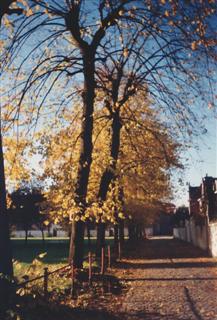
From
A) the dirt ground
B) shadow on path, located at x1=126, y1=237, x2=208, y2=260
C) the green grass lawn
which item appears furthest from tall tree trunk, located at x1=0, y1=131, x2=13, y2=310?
shadow on path, located at x1=126, y1=237, x2=208, y2=260

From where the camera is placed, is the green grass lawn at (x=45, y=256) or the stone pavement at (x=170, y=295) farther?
the green grass lawn at (x=45, y=256)

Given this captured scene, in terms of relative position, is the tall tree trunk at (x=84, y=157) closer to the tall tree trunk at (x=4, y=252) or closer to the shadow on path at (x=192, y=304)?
the shadow on path at (x=192, y=304)

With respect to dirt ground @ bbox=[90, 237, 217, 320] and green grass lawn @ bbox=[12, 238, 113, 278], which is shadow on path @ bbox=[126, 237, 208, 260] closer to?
green grass lawn @ bbox=[12, 238, 113, 278]

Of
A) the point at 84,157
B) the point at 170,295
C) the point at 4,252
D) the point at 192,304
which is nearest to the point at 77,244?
the point at 84,157

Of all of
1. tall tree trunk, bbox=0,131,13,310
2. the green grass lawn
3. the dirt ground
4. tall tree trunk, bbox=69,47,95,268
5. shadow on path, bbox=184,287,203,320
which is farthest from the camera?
the green grass lawn

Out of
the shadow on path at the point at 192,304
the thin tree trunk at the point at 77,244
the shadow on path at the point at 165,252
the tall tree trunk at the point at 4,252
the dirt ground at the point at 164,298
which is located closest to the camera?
the tall tree trunk at the point at 4,252

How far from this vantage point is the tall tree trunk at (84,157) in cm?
1641

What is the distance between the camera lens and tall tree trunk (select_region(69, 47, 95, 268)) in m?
16.4

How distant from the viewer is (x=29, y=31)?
13.6m

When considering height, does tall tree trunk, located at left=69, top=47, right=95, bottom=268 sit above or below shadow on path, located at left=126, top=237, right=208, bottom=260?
above

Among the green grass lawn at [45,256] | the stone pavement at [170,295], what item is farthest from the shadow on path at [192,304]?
the green grass lawn at [45,256]

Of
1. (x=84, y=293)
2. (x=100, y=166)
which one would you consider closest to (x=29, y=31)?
(x=84, y=293)

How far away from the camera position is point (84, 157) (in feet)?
54.4

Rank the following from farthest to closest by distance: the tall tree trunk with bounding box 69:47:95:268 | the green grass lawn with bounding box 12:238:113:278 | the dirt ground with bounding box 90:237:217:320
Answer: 1. the green grass lawn with bounding box 12:238:113:278
2. the tall tree trunk with bounding box 69:47:95:268
3. the dirt ground with bounding box 90:237:217:320
